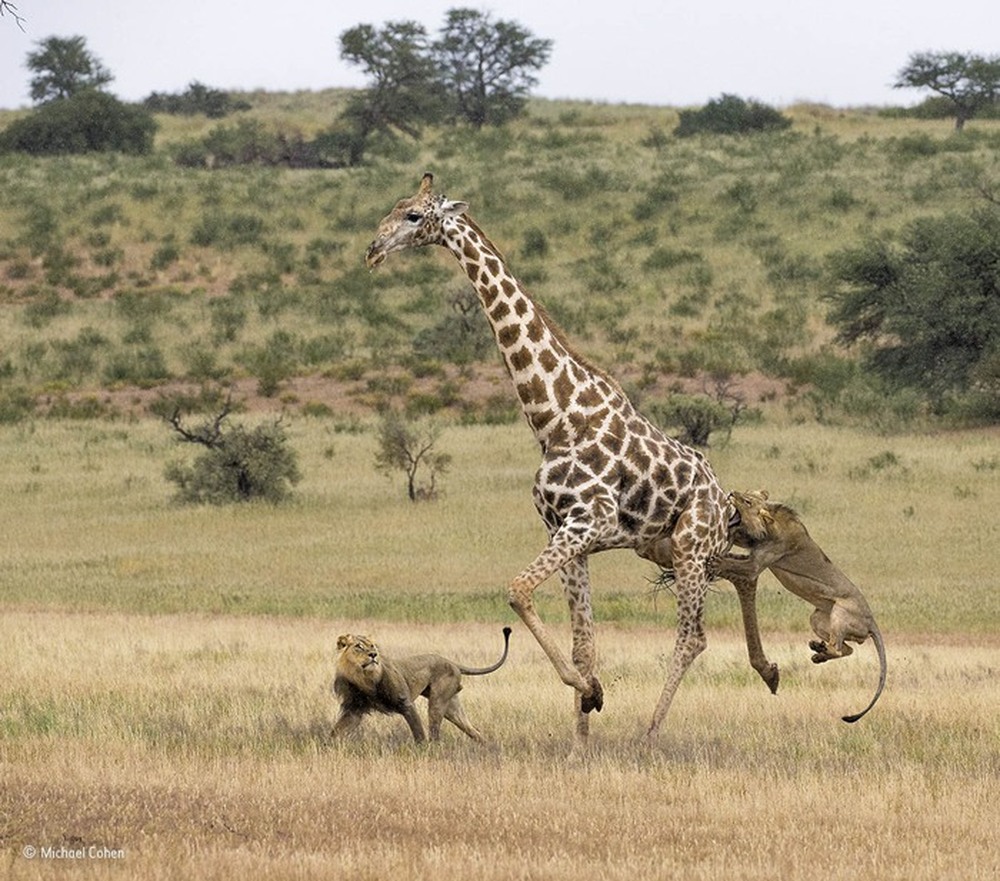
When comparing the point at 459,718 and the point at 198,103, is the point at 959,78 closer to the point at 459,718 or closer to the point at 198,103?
the point at 198,103

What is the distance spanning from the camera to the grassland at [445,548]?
8438 mm

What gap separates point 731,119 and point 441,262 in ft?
93.0

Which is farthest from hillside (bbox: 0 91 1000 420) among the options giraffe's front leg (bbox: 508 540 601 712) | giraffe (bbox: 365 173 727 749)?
giraffe's front leg (bbox: 508 540 601 712)

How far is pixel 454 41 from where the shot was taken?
284 ft

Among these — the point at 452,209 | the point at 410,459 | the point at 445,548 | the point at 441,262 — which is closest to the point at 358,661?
the point at 452,209

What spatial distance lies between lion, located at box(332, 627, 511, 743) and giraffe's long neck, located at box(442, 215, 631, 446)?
4.25 ft

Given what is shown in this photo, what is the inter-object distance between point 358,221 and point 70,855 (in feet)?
179

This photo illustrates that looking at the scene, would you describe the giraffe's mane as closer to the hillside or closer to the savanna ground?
the savanna ground

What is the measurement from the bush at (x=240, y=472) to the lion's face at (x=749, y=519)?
18991 millimetres

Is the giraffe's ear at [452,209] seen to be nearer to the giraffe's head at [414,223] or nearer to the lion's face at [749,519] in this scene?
the giraffe's head at [414,223]

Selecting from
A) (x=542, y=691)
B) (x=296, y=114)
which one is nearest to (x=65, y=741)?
(x=542, y=691)

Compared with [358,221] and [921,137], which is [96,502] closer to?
[358,221]

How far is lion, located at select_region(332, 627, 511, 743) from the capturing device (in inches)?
414
